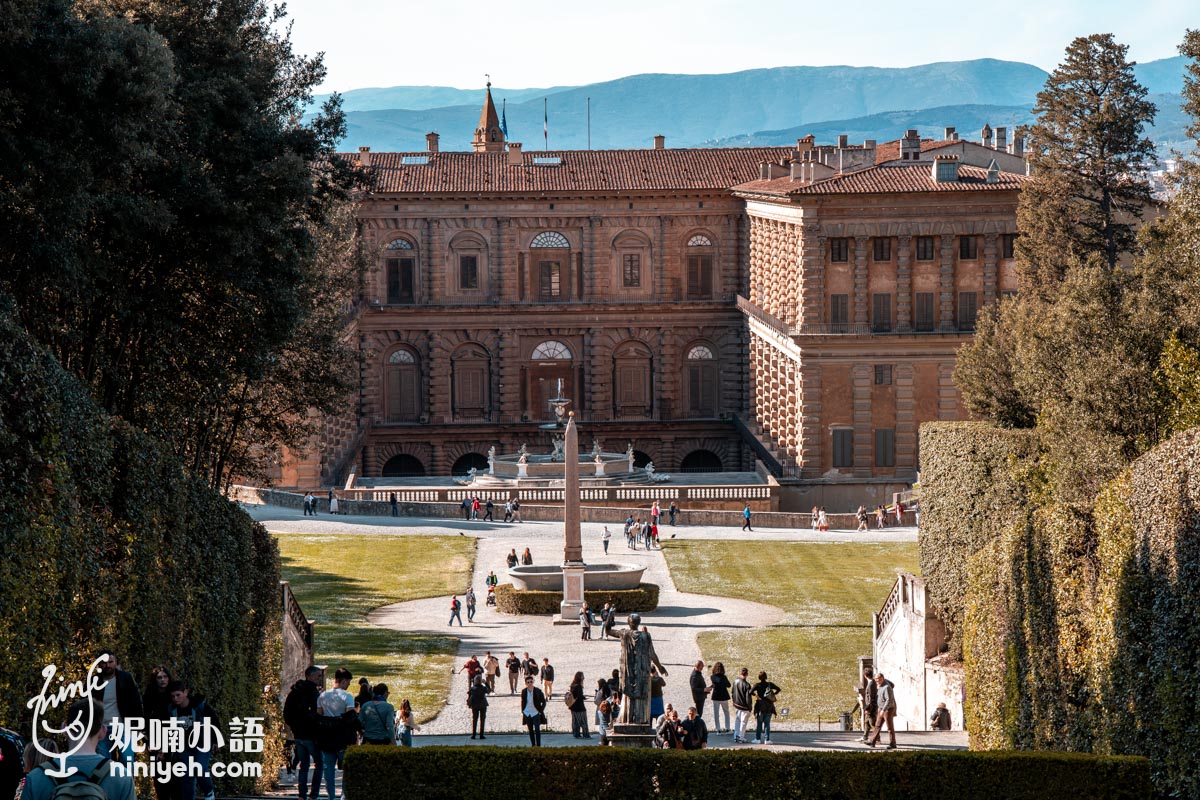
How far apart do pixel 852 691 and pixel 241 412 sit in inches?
526

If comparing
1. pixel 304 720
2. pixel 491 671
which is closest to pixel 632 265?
pixel 491 671

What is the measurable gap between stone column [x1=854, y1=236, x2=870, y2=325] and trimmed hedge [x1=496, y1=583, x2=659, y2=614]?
75.0 feet

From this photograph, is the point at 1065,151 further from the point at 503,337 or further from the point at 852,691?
the point at 503,337

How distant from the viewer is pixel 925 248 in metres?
64.4

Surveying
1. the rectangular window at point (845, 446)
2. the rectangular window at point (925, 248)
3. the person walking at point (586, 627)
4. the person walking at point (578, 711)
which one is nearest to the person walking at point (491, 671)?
the person walking at point (578, 711)

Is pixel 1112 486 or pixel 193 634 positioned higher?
pixel 1112 486

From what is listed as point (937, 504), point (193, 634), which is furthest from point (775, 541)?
point (193, 634)

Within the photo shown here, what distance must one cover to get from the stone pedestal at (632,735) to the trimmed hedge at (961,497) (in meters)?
8.35

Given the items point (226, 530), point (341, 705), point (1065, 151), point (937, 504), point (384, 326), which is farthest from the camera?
point (384, 326)

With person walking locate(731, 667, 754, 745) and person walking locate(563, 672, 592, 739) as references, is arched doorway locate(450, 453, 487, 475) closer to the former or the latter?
person walking locate(563, 672, 592, 739)

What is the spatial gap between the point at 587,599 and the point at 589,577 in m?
0.96

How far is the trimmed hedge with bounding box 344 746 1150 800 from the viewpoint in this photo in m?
18.4

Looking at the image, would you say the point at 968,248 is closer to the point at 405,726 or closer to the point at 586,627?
the point at 586,627

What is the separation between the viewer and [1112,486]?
75.0ft
